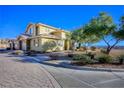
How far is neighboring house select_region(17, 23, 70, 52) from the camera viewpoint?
25.2 m

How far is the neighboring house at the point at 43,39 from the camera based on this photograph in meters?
25.2

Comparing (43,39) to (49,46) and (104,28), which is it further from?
(104,28)

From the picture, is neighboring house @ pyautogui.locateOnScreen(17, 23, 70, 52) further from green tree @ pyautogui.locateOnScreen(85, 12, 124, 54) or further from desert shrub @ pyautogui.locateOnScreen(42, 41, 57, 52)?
green tree @ pyautogui.locateOnScreen(85, 12, 124, 54)

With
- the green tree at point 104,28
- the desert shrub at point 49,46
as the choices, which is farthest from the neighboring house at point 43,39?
the green tree at point 104,28

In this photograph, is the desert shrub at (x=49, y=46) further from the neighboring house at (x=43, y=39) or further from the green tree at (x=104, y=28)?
the green tree at (x=104, y=28)

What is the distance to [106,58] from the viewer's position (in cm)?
1185

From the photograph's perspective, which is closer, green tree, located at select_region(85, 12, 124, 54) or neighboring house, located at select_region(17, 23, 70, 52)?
green tree, located at select_region(85, 12, 124, 54)

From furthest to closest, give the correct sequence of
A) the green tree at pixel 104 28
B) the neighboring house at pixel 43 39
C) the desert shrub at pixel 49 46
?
the neighboring house at pixel 43 39 → the desert shrub at pixel 49 46 → the green tree at pixel 104 28

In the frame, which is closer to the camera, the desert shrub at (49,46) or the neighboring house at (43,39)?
the desert shrub at (49,46)

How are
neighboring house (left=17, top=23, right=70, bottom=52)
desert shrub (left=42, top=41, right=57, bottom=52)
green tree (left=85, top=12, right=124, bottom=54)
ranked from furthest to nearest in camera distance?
neighboring house (left=17, top=23, right=70, bottom=52) → desert shrub (left=42, top=41, right=57, bottom=52) → green tree (left=85, top=12, right=124, bottom=54)

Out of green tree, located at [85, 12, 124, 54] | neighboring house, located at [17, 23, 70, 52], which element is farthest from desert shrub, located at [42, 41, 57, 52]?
green tree, located at [85, 12, 124, 54]
